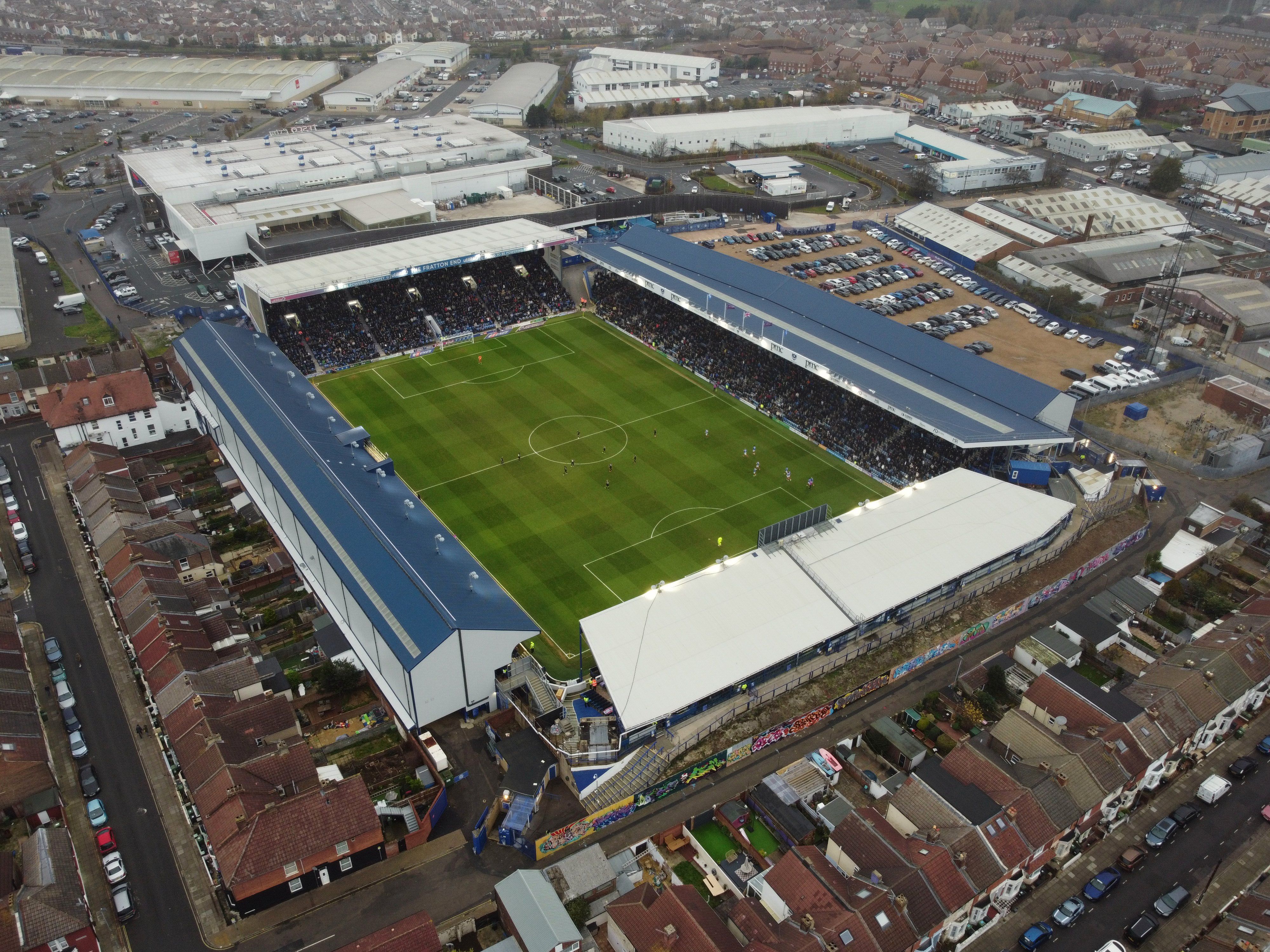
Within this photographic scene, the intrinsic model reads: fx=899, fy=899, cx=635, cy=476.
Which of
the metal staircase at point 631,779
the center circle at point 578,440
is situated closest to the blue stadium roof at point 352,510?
the metal staircase at point 631,779

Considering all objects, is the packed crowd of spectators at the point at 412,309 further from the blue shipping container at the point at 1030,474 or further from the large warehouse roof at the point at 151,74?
the large warehouse roof at the point at 151,74

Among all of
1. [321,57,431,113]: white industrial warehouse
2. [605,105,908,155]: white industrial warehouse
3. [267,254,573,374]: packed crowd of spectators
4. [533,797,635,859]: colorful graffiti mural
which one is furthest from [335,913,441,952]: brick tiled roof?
[321,57,431,113]: white industrial warehouse

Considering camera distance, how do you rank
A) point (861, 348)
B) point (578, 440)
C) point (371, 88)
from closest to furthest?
point (578, 440) → point (861, 348) → point (371, 88)

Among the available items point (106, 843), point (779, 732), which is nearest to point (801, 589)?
point (779, 732)

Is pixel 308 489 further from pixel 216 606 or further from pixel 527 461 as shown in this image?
pixel 527 461

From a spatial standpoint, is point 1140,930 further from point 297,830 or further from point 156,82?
point 156,82

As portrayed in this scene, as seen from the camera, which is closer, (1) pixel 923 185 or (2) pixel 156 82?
(1) pixel 923 185
